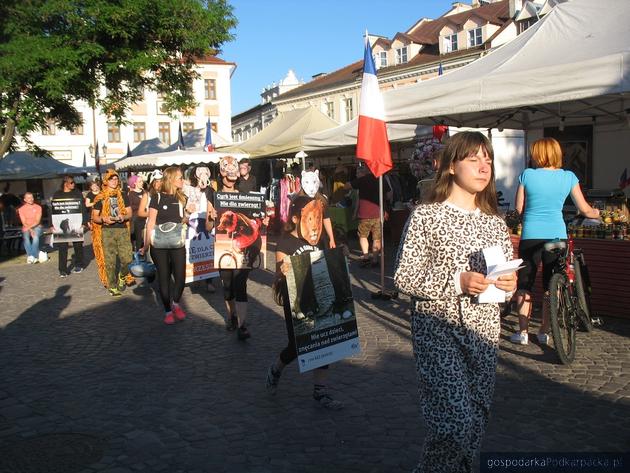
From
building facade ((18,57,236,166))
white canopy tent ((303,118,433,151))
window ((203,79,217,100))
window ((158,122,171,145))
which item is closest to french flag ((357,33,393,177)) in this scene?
white canopy tent ((303,118,433,151))

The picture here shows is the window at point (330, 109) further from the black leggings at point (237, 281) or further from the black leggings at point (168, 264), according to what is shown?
the black leggings at point (237, 281)

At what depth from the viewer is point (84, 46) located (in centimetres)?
1345

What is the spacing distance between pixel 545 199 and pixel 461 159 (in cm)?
326

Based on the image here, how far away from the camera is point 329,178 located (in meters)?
22.6

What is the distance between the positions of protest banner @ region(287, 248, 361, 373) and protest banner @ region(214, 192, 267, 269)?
1974 mm

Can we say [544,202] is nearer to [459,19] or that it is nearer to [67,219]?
[67,219]

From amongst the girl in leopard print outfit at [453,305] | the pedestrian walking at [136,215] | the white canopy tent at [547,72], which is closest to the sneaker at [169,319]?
the white canopy tent at [547,72]

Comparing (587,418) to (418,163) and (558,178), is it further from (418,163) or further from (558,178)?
(418,163)

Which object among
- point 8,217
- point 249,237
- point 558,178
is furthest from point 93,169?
point 558,178

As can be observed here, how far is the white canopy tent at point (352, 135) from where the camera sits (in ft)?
40.1

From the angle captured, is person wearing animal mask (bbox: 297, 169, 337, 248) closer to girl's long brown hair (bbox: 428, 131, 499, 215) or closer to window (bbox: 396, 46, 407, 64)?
girl's long brown hair (bbox: 428, 131, 499, 215)

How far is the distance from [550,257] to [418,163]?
596cm

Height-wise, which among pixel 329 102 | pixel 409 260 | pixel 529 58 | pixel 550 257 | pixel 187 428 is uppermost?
pixel 329 102

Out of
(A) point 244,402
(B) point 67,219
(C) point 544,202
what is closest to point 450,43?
(B) point 67,219
